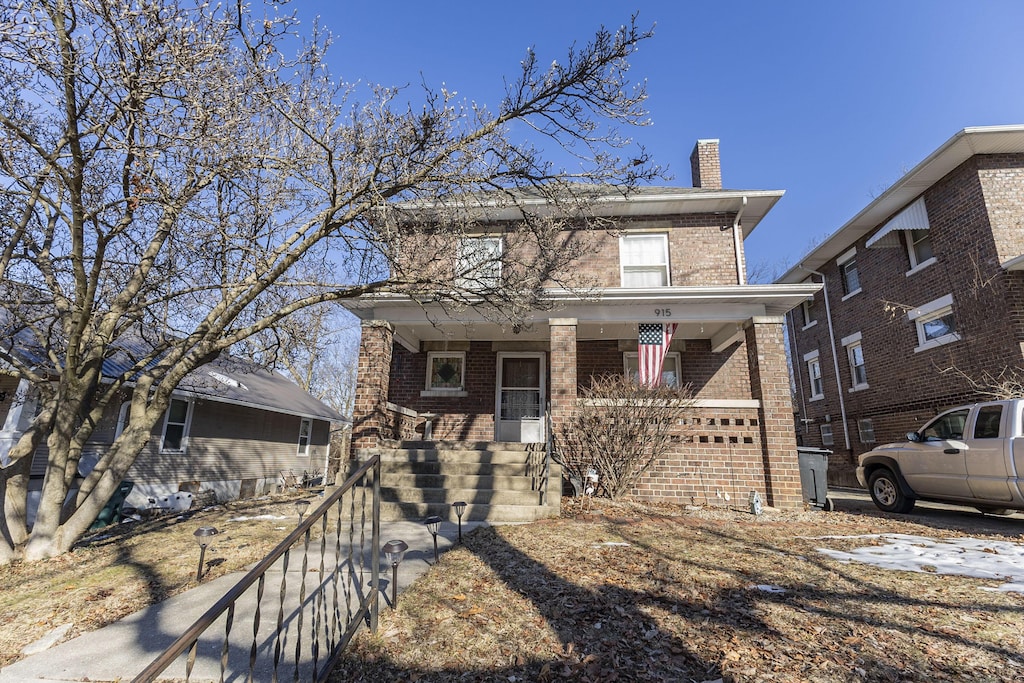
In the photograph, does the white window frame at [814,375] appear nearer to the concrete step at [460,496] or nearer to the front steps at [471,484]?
the front steps at [471,484]

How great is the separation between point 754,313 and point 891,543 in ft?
15.3

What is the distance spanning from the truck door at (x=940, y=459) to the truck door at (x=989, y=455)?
13cm


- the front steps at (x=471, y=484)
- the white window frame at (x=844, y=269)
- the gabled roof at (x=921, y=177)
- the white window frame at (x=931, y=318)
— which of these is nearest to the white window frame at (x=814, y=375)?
the white window frame at (x=844, y=269)

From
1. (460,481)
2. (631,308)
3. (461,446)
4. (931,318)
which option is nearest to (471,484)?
(460,481)

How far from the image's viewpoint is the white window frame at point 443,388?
11.6 meters

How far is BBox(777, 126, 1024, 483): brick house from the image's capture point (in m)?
10.4

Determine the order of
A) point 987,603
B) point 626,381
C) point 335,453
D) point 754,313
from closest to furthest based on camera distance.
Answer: point 987,603, point 626,381, point 754,313, point 335,453

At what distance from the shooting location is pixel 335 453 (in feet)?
80.2

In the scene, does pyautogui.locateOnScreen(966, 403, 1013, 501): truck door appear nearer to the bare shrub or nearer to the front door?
the bare shrub

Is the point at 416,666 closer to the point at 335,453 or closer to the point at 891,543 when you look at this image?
the point at 891,543

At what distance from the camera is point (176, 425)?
12750mm

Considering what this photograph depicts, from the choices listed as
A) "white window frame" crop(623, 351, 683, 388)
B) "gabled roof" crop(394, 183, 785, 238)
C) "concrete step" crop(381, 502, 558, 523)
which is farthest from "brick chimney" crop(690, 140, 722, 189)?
"concrete step" crop(381, 502, 558, 523)

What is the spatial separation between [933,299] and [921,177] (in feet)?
10.5

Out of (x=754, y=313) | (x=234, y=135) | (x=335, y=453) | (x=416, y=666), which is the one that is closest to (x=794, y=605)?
(x=416, y=666)
